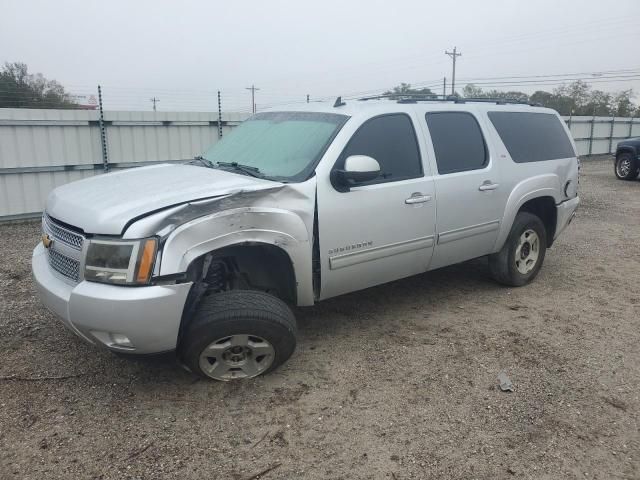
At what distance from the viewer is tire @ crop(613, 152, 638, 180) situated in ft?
49.7

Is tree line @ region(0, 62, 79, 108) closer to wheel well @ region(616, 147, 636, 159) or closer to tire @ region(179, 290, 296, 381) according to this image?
tire @ region(179, 290, 296, 381)

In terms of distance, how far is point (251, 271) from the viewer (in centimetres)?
365

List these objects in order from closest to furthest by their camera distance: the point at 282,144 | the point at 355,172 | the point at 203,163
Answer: the point at 355,172
the point at 282,144
the point at 203,163

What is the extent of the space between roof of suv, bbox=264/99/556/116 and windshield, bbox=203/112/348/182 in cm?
10

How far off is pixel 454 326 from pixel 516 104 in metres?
2.59

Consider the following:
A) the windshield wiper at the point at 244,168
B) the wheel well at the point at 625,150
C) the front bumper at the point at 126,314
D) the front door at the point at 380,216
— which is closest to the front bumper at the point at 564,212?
the front door at the point at 380,216

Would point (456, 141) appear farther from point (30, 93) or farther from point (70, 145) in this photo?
point (30, 93)

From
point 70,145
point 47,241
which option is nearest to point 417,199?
point 47,241

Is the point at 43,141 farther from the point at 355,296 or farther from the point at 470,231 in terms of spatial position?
the point at 470,231

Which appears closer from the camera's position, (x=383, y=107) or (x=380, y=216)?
(x=380, y=216)

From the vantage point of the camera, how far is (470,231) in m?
4.64

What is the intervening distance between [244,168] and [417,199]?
138cm

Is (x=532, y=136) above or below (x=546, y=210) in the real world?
above

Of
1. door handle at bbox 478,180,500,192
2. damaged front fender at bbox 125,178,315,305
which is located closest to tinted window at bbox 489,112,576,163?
door handle at bbox 478,180,500,192
